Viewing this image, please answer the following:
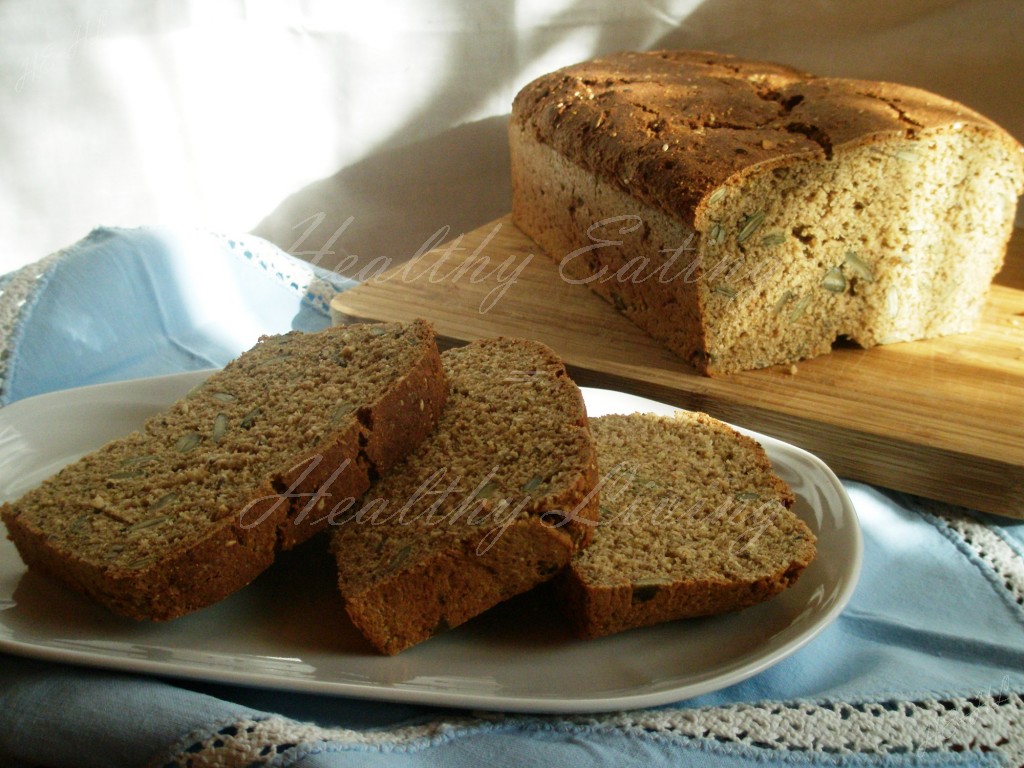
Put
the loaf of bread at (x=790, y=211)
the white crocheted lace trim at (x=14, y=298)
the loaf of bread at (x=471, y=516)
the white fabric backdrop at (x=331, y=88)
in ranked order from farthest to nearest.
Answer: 1. the white fabric backdrop at (x=331, y=88)
2. the white crocheted lace trim at (x=14, y=298)
3. the loaf of bread at (x=790, y=211)
4. the loaf of bread at (x=471, y=516)

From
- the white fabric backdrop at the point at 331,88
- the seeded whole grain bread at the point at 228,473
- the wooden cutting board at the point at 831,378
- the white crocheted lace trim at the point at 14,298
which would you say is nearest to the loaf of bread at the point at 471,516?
the seeded whole grain bread at the point at 228,473

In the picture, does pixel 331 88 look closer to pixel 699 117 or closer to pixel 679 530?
pixel 699 117

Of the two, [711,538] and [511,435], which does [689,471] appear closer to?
[711,538]

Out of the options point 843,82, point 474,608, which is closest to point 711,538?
point 474,608

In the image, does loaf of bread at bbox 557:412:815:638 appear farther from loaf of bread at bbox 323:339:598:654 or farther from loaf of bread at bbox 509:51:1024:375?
loaf of bread at bbox 509:51:1024:375

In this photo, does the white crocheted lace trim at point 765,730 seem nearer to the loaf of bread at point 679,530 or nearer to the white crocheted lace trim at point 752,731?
the white crocheted lace trim at point 752,731

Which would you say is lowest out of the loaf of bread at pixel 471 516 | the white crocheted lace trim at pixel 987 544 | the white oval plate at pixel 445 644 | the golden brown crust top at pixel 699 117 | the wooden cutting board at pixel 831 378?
the white crocheted lace trim at pixel 987 544
